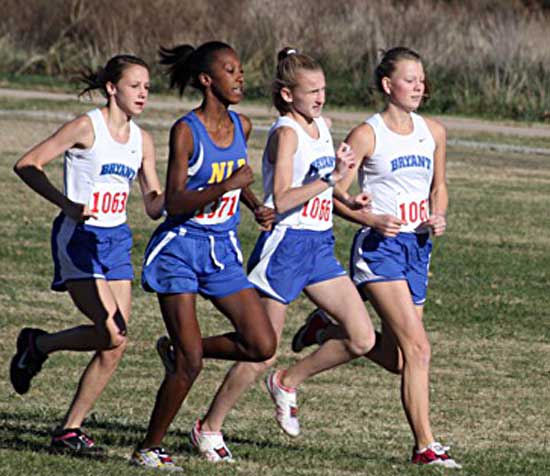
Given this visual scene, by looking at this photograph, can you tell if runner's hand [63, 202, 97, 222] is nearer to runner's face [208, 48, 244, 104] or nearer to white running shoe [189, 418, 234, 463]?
runner's face [208, 48, 244, 104]

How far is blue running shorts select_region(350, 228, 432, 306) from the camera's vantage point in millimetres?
7844

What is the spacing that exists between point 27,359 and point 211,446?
1.28m

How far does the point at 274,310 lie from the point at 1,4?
36.9 meters

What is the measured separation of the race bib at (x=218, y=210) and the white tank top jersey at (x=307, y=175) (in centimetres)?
52

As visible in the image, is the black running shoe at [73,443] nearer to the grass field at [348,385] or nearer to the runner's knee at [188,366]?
the grass field at [348,385]

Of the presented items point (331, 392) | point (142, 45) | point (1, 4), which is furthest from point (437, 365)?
point (1, 4)

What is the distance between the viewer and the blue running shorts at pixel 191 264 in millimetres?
7074

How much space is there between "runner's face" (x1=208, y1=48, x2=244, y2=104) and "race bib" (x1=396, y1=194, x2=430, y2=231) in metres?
1.13

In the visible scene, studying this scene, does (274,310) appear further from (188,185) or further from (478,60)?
(478,60)

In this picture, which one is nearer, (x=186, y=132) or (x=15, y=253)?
(x=186, y=132)

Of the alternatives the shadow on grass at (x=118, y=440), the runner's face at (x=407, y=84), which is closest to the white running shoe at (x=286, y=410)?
the shadow on grass at (x=118, y=440)

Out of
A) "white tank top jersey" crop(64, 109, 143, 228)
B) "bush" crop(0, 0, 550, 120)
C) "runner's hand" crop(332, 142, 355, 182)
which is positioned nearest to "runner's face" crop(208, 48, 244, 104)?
"runner's hand" crop(332, 142, 355, 182)

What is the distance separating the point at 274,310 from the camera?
25.4 ft

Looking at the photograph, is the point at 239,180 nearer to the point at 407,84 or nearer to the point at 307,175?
the point at 307,175
